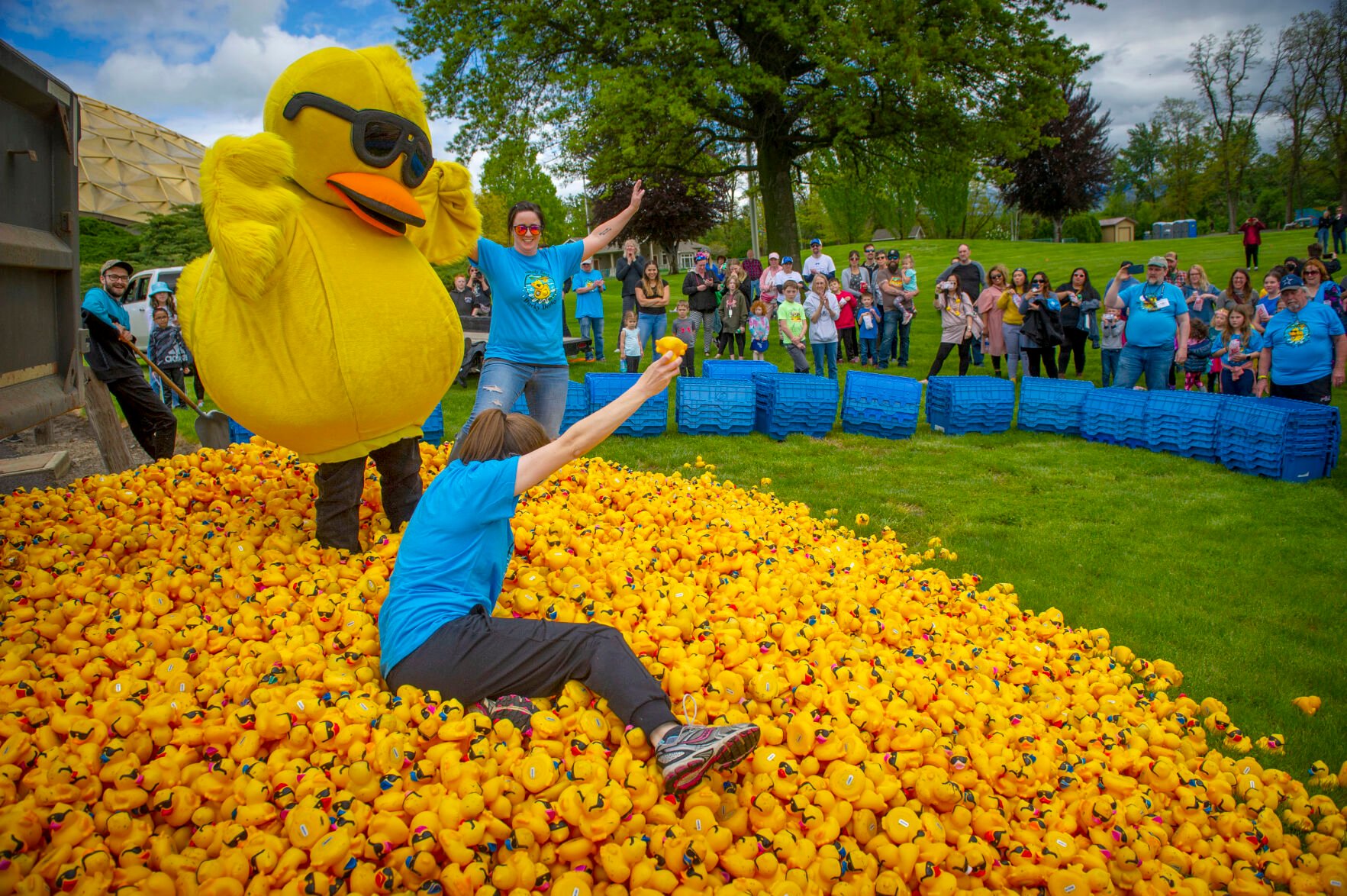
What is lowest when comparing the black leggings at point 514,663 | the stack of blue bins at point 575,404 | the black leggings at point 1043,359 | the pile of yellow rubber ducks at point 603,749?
the pile of yellow rubber ducks at point 603,749

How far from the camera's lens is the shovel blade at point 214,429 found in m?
7.44

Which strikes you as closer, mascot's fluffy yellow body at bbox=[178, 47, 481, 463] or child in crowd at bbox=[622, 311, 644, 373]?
mascot's fluffy yellow body at bbox=[178, 47, 481, 463]

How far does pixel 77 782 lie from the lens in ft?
8.36

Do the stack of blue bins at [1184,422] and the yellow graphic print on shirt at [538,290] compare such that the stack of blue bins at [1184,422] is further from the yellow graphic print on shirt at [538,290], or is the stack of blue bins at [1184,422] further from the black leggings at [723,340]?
the black leggings at [723,340]

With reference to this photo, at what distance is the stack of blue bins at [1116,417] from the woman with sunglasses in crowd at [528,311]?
6.13 meters

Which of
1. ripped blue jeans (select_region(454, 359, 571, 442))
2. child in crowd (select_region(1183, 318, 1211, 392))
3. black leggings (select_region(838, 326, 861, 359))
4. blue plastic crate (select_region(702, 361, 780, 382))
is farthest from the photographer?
black leggings (select_region(838, 326, 861, 359))

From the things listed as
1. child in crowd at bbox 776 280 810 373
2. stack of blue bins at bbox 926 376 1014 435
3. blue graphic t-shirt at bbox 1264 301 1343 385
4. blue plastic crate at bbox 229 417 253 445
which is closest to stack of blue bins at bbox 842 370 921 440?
stack of blue bins at bbox 926 376 1014 435

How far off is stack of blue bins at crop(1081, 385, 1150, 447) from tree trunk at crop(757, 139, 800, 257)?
10.7m

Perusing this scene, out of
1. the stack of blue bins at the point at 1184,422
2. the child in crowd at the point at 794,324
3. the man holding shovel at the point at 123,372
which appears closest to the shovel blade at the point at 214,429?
the man holding shovel at the point at 123,372

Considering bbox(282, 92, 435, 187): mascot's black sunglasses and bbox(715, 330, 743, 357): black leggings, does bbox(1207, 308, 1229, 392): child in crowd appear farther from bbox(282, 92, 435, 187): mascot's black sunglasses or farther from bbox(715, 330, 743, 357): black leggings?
bbox(282, 92, 435, 187): mascot's black sunglasses

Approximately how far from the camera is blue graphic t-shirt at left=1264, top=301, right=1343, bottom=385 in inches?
315

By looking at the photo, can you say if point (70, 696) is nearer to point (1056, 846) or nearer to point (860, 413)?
point (1056, 846)

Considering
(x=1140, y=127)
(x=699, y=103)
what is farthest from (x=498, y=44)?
(x=1140, y=127)

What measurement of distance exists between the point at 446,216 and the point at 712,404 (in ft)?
14.6
